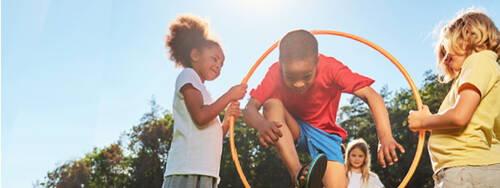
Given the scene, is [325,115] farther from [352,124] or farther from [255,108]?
[352,124]

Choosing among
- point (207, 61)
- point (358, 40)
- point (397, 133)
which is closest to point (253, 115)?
point (207, 61)

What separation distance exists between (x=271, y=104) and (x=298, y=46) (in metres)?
0.64

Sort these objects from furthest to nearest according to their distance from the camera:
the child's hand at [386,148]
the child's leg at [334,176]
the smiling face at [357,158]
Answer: the smiling face at [357,158] → the child's leg at [334,176] → the child's hand at [386,148]

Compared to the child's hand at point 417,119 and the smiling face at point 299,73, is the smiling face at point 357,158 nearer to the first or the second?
the smiling face at point 299,73

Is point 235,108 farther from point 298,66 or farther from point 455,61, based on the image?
point 455,61

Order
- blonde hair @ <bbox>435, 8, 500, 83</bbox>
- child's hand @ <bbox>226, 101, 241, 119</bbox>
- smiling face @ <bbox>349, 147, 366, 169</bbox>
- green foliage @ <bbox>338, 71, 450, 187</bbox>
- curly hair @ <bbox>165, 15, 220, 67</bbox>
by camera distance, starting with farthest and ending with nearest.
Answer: green foliage @ <bbox>338, 71, 450, 187</bbox> < smiling face @ <bbox>349, 147, 366, 169</bbox> < curly hair @ <bbox>165, 15, 220, 67</bbox> < child's hand @ <bbox>226, 101, 241, 119</bbox> < blonde hair @ <bbox>435, 8, 500, 83</bbox>

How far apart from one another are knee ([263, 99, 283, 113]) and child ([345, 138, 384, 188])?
237 centimetres

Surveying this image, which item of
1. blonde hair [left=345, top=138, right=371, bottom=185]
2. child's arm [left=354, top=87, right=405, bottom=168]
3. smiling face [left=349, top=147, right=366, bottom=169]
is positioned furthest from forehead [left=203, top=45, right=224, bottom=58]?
smiling face [left=349, top=147, right=366, bottom=169]

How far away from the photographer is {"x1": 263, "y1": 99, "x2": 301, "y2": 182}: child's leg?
12.4 ft

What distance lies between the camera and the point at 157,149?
29781 millimetres

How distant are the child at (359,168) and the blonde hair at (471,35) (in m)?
2.99

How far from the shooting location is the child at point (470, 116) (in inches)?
108

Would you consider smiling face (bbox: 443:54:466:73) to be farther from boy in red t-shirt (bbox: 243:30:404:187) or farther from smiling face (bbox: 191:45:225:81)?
smiling face (bbox: 191:45:225:81)

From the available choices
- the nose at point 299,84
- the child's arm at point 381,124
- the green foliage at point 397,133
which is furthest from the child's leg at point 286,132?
the green foliage at point 397,133
